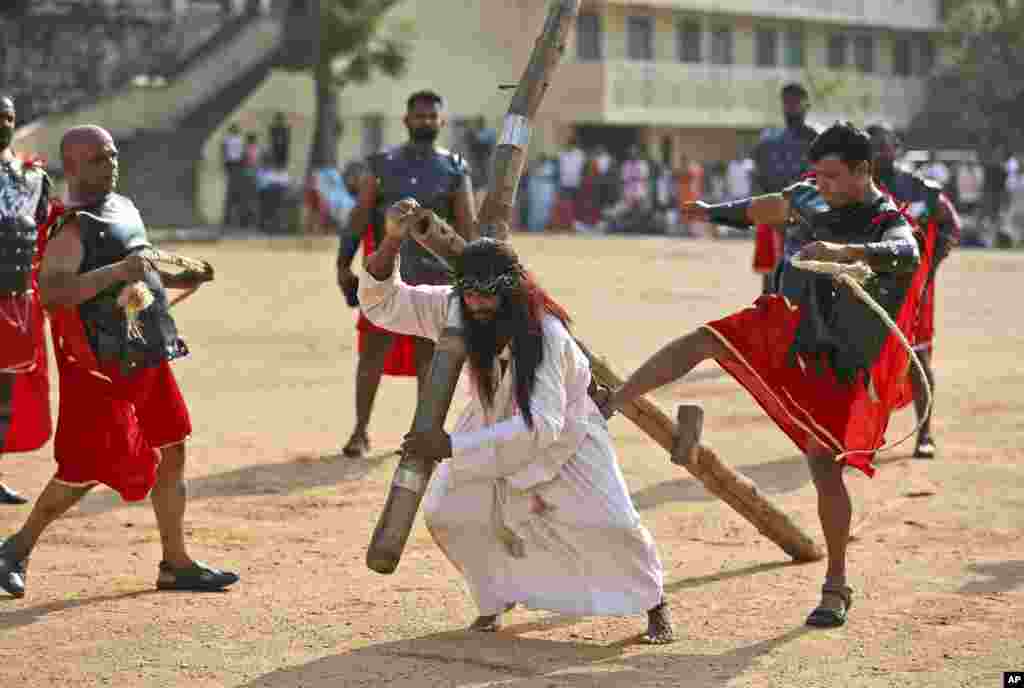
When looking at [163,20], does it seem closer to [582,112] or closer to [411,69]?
[411,69]

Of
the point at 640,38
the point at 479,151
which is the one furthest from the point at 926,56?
the point at 479,151

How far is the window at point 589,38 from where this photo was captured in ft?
148

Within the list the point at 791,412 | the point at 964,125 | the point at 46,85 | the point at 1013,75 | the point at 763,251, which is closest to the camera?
the point at 791,412

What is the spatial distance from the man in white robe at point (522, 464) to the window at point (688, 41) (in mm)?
42490

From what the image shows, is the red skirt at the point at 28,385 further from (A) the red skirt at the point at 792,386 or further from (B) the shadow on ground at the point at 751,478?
(A) the red skirt at the point at 792,386

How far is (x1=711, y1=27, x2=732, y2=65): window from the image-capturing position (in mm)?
49531

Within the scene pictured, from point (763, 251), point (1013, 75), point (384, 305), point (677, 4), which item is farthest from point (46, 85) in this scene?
point (384, 305)

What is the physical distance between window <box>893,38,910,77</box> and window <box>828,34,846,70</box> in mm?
2549

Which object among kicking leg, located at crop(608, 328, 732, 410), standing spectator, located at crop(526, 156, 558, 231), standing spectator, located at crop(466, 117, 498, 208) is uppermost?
kicking leg, located at crop(608, 328, 732, 410)

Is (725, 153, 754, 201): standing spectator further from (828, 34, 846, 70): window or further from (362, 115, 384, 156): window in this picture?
(828, 34, 846, 70): window

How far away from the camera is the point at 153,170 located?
1372 inches

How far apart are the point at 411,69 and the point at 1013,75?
16.5 meters

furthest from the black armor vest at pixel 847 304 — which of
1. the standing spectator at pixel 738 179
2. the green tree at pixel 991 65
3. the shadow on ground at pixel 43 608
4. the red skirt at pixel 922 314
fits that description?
the green tree at pixel 991 65

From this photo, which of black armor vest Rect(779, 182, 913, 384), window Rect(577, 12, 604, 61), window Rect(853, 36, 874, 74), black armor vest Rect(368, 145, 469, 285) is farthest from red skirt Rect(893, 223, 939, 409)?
window Rect(853, 36, 874, 74)
